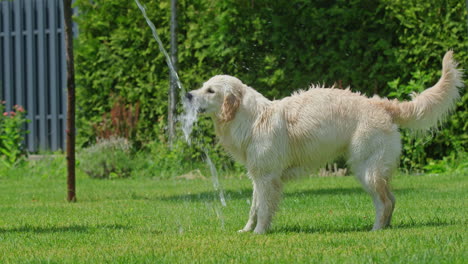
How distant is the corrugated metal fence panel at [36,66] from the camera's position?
15.1m

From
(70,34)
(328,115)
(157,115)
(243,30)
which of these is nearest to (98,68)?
(157,115)

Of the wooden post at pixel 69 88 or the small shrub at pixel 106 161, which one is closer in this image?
the wooden post at pixel 69 88

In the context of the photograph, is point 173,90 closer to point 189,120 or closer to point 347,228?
point 189,120

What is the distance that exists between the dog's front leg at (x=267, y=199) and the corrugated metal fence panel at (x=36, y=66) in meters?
9.60

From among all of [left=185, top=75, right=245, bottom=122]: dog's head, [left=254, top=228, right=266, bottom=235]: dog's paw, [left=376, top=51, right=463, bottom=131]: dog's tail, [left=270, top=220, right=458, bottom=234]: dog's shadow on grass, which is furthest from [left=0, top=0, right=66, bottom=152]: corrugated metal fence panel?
[left=376, top=51, right=463, bottom=131]: dog's tail

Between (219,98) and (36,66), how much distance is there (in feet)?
34.1

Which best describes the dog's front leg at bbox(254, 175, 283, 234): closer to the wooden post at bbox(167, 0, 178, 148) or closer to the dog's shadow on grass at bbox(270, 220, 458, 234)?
the dog's shadow on grass at bbox(270, 220, 458, 234)

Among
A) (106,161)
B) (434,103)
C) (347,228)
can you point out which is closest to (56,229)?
(347,228)

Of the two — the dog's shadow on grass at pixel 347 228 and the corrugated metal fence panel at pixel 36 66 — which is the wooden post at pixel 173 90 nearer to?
the corrugated metal fence panel at pixel 36 66

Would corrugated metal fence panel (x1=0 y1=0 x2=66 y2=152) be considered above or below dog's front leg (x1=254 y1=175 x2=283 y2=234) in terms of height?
above

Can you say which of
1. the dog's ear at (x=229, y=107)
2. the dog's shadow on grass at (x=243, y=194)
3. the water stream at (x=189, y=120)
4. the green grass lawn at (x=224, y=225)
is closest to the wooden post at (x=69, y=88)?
the green grass lawn at (x=224, y=225)

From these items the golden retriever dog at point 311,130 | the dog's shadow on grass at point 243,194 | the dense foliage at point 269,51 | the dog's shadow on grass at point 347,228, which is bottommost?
the dog's shadow on grass at point 243,194

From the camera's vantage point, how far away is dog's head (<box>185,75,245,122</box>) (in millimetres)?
6031

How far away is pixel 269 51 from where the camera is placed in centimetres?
1176
